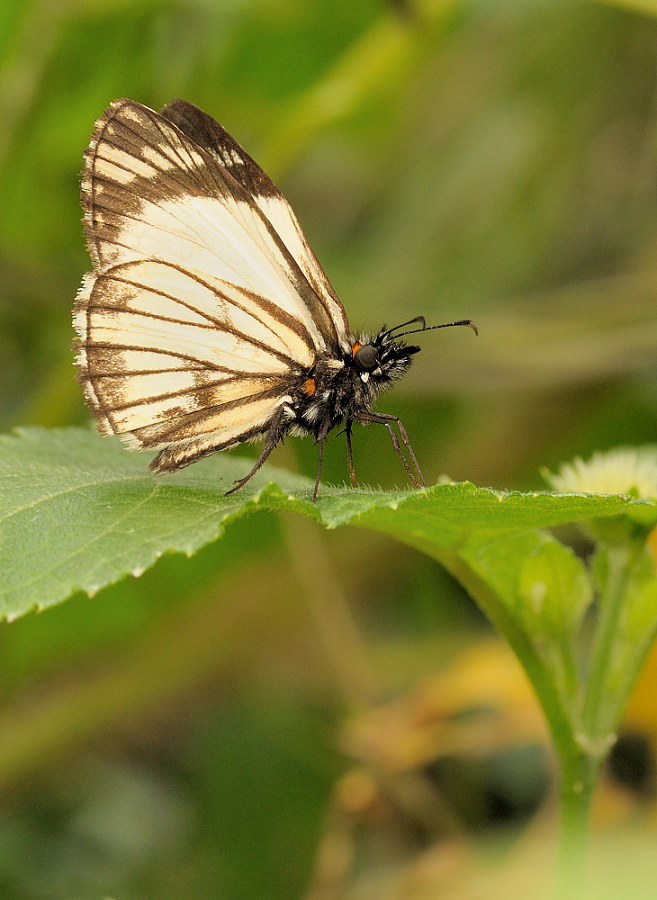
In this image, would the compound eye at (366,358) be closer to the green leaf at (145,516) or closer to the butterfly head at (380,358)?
the butterfly head at (380,358)

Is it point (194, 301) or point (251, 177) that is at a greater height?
point (251, 177)

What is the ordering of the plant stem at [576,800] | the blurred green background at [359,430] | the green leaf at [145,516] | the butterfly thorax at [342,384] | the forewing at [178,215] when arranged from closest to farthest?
the green leaf at [145,516] → the plant stem at [576,800] → the forewing at [178,215] → the butterfly thorax at [342,384] → the blurred green background at [359,430]

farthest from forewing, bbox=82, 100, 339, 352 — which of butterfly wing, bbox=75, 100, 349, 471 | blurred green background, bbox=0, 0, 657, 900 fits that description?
blurred green background, bbox=0, 0, 657, 900

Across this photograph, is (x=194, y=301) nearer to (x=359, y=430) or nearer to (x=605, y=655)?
(x=605, y=655)

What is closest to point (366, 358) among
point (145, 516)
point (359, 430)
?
point (145, 516)

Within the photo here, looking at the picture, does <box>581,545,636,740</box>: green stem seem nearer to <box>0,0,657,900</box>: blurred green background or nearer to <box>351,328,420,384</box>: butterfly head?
<box>0,0,657,900</box>: blurred green background

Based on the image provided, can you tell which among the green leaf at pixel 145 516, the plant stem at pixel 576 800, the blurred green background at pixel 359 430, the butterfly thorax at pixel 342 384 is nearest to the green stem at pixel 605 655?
the plant stem at pixel 576 800
